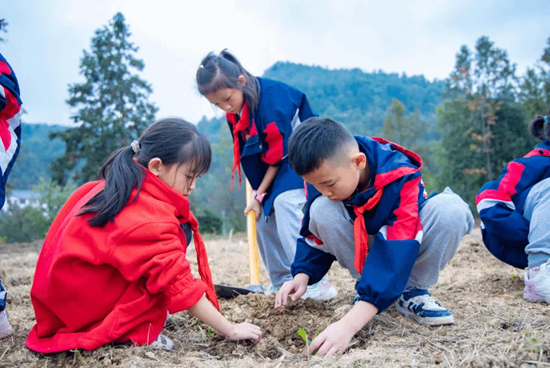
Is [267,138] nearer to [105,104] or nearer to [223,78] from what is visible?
[223,78]

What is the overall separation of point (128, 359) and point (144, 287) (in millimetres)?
301

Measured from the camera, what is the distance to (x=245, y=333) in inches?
85.4

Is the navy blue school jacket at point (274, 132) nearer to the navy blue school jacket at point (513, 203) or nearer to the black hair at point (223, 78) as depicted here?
the black hair at point (223, 78)

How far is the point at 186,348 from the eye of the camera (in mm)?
2291

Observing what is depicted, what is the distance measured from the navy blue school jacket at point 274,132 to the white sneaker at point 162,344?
4.78 ft

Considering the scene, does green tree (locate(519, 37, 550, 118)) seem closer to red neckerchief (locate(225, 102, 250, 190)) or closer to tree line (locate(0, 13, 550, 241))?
tree line (locate(0, 13, 550, 241))

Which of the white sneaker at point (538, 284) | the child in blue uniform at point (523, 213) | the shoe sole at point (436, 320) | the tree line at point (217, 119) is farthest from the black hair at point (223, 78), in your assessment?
the tree line at point (217, 119)

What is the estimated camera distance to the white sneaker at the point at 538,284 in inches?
102

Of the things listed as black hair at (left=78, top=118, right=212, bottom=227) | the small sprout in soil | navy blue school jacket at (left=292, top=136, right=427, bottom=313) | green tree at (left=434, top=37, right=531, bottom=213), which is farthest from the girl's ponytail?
green tree at (left=434, top=37, right=531, bottom=213)

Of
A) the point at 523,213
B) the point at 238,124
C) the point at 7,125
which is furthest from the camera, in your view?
the point at 238,124

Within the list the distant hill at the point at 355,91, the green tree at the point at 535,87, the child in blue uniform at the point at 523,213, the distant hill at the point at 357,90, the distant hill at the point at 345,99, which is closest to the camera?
the child in blue uniform at the point at 523,213

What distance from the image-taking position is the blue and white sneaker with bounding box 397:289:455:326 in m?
2.33

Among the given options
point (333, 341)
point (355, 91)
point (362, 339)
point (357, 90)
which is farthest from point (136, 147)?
point (357, 90)

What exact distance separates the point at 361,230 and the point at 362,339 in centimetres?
51
